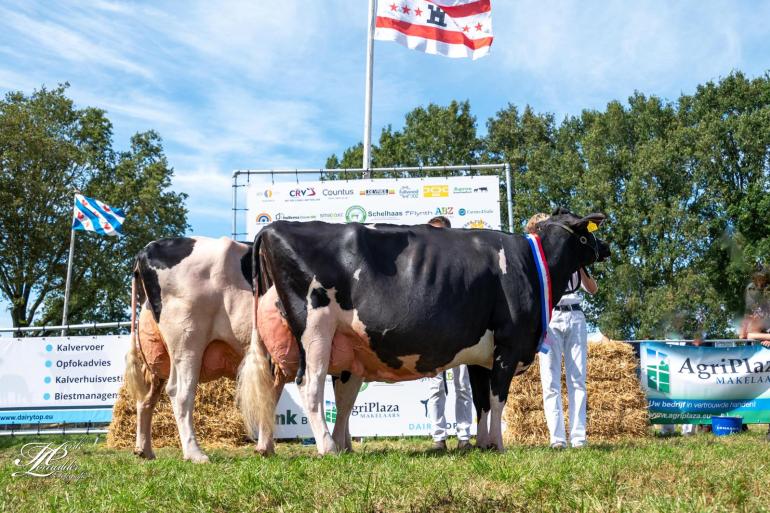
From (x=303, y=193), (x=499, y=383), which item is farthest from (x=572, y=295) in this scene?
(x=303, y=193)

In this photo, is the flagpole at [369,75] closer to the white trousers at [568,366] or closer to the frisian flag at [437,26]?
the frisian flag at [437,26]

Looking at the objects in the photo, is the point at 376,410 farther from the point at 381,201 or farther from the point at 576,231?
the point at 576,231

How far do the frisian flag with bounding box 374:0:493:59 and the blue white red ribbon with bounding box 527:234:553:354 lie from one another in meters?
8.10

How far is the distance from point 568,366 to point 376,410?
4.47m

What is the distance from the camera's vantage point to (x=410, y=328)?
19.5 ft

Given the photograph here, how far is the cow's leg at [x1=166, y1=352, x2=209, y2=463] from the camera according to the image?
6.50 m

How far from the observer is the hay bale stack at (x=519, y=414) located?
404 inches

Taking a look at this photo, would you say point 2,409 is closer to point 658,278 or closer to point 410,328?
point 410,328

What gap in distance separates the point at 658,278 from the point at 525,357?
103 ft

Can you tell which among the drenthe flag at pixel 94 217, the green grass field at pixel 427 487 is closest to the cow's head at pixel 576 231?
the green grass field at pixel 427 487

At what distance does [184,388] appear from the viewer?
A: 6656mm

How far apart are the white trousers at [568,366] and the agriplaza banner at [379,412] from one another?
4.04m

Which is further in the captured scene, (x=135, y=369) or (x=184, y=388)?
(x=135, y=369)

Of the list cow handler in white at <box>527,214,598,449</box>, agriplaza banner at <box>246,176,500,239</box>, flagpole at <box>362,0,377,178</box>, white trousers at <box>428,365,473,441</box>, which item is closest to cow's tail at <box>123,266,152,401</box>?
white trousers at <box>428,365,473,441</box>
